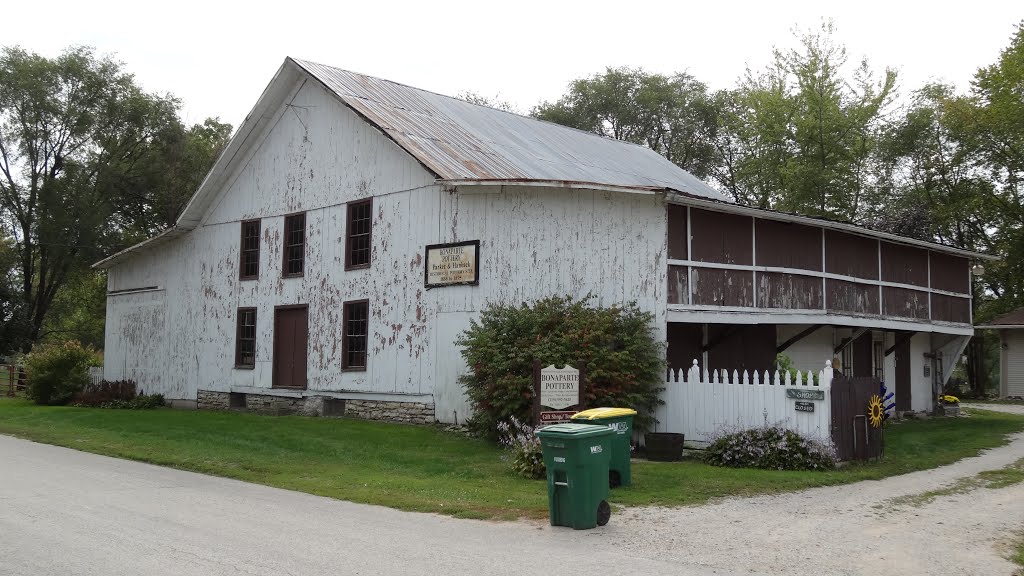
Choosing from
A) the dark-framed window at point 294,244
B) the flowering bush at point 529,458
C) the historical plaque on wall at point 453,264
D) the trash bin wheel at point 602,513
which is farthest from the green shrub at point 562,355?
the dark-framed window at point 294,244

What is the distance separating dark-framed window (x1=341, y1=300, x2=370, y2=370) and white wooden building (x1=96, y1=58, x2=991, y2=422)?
0.05m

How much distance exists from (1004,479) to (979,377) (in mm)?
33977

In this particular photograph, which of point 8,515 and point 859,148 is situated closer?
point 8,515

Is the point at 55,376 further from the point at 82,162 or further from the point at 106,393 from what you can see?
the point at 82,162

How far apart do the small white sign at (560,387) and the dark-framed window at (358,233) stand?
9.27m

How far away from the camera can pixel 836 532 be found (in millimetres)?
8773

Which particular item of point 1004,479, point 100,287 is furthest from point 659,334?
point 100,287

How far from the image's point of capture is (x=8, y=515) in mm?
9172

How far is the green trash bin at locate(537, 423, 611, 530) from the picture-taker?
29.5ft

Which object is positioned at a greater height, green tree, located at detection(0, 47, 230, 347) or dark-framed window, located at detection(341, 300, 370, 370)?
green tree, located at detection(0, 47, 230, 347)

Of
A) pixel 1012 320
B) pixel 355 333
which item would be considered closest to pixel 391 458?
pixel 355 333

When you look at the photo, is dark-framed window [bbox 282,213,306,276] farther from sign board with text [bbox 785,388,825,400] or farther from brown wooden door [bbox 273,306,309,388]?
sign board with text [bbox 785,388,825,400]

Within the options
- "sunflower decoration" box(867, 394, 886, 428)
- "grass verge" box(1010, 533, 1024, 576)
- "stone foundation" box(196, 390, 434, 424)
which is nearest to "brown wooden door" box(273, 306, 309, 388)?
"stone foundation" box(196, 390, 434, 424)

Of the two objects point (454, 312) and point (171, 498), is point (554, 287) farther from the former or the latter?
point (171, 498)
